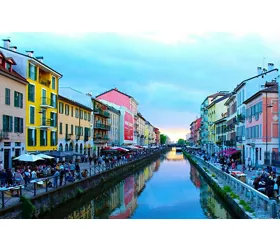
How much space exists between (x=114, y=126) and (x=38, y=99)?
142 ft

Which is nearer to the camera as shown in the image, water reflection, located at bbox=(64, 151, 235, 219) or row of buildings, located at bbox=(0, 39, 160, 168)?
water reflection, located at bbox=(64, 151, 235, 219)

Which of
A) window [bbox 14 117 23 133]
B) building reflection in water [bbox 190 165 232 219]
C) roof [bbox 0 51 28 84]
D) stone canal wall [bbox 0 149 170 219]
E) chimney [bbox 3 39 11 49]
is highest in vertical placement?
chimney [bbox 3 39 11 49]

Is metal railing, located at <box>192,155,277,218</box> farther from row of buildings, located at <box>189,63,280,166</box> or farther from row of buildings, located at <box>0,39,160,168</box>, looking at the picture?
row of buildings, located at <box>0,39,160,168</box>

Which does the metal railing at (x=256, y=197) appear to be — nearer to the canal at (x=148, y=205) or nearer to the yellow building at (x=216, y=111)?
the canal at (x=148, y=205)

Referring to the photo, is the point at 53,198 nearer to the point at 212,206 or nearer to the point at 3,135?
the point at 212,206

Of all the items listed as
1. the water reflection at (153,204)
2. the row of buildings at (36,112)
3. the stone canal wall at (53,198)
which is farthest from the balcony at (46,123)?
the water reflection at (153,204)

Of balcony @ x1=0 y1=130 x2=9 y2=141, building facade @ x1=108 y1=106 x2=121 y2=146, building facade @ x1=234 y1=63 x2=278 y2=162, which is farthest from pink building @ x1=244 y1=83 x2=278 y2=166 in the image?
building facade @ x1=108 y1=106 x2=121 y2=146

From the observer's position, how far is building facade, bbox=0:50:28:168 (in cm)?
2947

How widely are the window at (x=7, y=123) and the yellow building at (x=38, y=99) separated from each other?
11.2 ft

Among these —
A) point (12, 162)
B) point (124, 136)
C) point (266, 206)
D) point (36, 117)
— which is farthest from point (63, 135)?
point (124, 136)

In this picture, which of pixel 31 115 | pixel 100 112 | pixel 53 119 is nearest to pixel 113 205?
pixel 31 115

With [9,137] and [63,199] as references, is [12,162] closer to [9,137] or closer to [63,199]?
[9,137]

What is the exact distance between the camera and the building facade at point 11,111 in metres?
29.5

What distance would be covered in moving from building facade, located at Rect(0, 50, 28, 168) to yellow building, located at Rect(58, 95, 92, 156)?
10.7 meters
